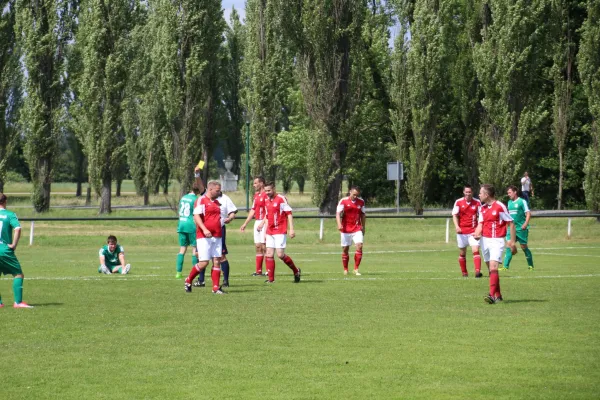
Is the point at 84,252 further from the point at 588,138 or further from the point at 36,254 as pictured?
the point at 588,138

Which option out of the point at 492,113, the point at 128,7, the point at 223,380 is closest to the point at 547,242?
the point at 492,113

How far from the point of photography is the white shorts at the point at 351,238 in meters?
23.3

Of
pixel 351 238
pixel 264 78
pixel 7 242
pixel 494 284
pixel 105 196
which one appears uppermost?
pixel 264 78

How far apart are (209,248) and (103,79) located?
38.8 meters

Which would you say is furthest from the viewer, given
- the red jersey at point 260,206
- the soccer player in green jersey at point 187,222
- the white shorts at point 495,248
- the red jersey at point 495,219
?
the red jersey at point 260,206

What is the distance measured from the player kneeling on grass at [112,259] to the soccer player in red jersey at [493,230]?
10.2 m

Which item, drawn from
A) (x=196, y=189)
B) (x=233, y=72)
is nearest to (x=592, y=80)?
(x=196, y=189)

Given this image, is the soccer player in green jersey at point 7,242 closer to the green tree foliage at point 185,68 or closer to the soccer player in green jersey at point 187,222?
the soccer player in green jersey at point 187,222

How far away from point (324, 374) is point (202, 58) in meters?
45.5

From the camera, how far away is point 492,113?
51.0m

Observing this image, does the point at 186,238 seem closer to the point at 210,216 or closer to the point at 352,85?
the point at 210,216

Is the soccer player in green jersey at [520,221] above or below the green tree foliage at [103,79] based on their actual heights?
below

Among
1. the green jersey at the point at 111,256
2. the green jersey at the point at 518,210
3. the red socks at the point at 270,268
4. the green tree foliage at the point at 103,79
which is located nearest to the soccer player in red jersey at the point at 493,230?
the red socks at the point at 270,268

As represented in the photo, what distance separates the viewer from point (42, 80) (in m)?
55.0
